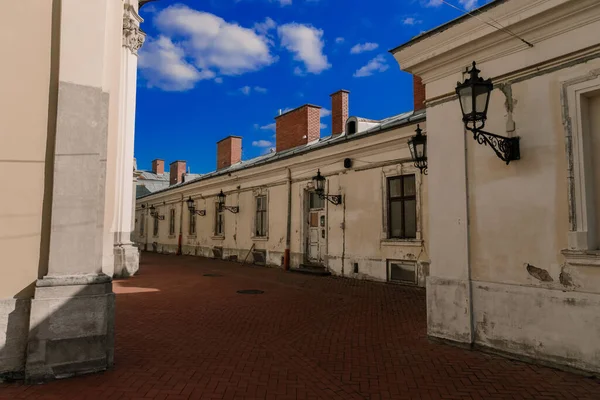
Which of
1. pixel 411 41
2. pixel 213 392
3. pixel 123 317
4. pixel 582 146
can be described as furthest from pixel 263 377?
pixel 411 41

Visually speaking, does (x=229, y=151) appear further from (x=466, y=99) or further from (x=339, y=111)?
(x=466, y=99)

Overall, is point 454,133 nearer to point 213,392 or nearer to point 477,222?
point 477,222

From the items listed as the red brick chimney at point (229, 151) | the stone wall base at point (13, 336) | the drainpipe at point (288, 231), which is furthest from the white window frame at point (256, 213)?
the stone wall base at point (13, 336)

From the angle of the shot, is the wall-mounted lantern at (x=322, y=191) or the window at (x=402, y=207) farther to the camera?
the wall-mounted lantern at (x=322, y=191)

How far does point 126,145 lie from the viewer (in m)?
14.2

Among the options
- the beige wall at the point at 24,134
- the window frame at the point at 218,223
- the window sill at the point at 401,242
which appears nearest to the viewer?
the beige wall at the point at 24,134

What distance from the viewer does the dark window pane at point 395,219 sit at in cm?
1195

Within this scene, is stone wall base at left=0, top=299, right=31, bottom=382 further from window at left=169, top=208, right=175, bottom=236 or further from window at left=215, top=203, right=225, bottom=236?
window at left=169, top=208, right=175, bottom=236

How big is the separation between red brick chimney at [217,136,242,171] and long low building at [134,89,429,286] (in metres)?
3.84

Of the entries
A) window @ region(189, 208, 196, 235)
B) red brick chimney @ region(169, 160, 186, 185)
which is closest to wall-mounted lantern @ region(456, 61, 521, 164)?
window @ region(189, 208, 196, 235)

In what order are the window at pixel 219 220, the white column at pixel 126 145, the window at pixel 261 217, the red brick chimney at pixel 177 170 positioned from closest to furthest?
1. the white column at pixel 126 145
2. the window at pixel 261 217
3. the window at pixel 219 220
4. the red brick chimney at pixel 177 170

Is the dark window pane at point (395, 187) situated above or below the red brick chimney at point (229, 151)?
below

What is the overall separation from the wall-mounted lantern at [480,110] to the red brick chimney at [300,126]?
14.8 m

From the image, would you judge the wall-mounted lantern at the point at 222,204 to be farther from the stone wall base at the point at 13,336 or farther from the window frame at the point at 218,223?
the stone wall base at the point at 13,336
